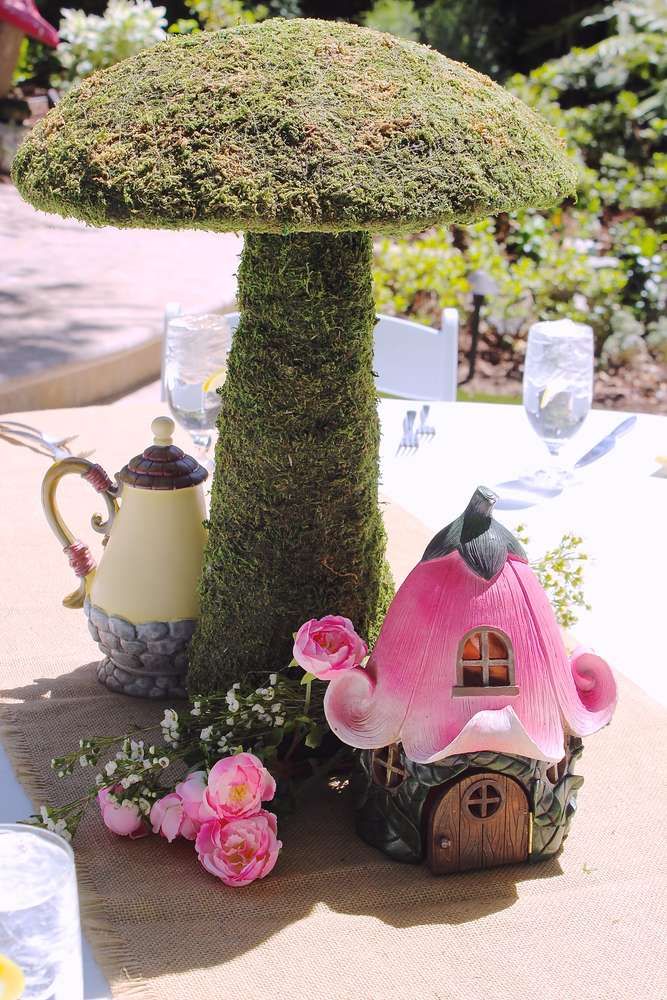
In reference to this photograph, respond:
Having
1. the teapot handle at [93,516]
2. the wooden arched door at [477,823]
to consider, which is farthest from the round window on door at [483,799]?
the teapot handle at [93,516]

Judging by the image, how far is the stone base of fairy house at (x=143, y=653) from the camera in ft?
4.40

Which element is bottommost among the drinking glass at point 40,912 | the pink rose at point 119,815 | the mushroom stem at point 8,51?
the pink rose at point 119,815

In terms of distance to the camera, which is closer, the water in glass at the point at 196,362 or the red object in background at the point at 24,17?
the water in glass at the point at 196,362

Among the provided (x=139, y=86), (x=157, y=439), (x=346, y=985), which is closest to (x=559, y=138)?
(x=139, y=86)

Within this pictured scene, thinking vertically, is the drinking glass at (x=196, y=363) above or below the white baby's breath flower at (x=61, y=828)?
above

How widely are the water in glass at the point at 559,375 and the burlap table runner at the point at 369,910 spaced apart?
2.29 feet

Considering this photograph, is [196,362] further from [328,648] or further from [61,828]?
[61,828]

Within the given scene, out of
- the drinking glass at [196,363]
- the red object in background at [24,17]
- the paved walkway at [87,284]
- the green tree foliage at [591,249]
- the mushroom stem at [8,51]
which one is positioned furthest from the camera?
the mushroom stem at [8,51]

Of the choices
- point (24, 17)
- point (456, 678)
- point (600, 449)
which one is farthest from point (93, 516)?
point (24, 17)

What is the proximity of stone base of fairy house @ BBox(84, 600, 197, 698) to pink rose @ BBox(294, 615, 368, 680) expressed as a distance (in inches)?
10.9

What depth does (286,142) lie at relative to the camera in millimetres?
950

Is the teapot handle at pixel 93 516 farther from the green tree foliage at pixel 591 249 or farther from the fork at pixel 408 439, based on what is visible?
the green tree foliage at pixel 591 249

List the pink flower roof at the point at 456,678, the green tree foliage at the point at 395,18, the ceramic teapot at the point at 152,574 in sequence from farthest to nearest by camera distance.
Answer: the green tree foliage at the point at 395,18
the ceramic teapot at the point at 152,574
the pink flower roof at the point at 456,678

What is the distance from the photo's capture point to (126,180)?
0.96 metres
